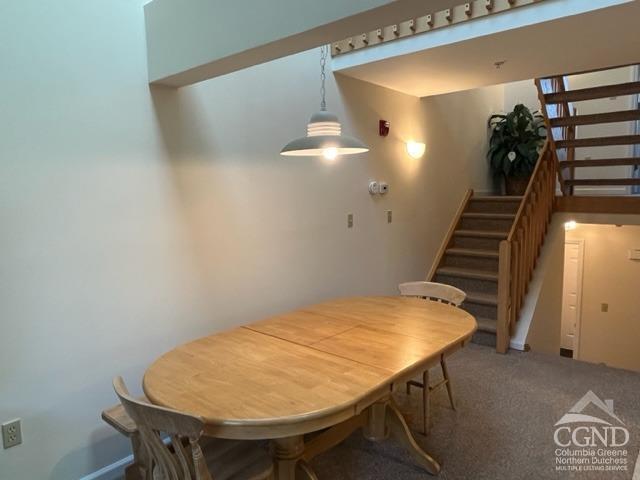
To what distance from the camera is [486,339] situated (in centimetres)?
406

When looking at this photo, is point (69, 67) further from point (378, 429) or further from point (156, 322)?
point (378, 429)

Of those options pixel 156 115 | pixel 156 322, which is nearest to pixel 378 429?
pixel 156 322

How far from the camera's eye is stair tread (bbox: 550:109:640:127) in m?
4.05

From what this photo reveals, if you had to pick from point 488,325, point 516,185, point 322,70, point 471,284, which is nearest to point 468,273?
A: point 471,284

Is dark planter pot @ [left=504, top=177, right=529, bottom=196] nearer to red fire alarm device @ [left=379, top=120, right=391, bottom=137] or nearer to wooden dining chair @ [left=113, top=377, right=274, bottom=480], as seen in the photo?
red fire alarm device @ [left=379, top=120, right=391, bottom=137]

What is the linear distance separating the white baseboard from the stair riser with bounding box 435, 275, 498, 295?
3.49 metres

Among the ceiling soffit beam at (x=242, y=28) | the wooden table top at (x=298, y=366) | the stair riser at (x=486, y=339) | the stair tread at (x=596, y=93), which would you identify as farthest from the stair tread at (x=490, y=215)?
the ceiling soffit beam at (x=242, y=28)

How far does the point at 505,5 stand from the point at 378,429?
8.64ft

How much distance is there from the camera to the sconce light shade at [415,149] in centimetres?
444

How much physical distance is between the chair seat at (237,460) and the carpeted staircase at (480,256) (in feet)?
9.53

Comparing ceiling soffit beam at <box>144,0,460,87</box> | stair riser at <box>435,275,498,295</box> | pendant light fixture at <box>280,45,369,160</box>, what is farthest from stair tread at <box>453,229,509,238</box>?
ceiling soffit beam at <box>144,0,460,87</box>

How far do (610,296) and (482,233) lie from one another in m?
2.26

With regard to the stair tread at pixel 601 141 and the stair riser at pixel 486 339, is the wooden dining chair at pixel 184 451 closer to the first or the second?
the stair riser at pixel 486 339

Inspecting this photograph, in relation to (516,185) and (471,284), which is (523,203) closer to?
(471,284)
